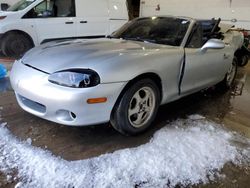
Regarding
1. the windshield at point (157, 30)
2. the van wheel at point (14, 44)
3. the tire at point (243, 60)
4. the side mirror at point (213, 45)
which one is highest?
the windshield at point (157, 30)

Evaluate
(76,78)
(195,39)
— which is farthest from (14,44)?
(76,78)

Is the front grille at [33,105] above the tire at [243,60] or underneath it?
above

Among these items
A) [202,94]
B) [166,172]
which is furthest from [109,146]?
[202,94]

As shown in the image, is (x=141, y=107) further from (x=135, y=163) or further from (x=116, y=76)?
(x=135, y=163)

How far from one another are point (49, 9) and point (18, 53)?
1370mm

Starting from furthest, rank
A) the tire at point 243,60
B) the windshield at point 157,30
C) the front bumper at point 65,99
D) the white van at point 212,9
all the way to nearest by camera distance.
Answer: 1. the white van at point 212,9
2. the tire at point 243,60
3. the windshield at point 157,30
4. the front bumper at point 65,99

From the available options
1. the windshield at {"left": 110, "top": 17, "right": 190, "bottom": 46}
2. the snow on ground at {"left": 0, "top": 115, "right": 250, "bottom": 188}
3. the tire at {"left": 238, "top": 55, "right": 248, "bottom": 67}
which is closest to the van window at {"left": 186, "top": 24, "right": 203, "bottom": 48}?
the windshield at {"left": 110, "top": 17, "right": 190, "bottom": 46}

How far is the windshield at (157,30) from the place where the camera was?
3.46 m

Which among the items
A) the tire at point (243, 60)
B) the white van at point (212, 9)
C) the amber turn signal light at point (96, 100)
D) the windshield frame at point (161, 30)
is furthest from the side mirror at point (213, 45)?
the white van at point (212, 9)

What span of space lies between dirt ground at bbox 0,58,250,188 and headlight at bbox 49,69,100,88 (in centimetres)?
68

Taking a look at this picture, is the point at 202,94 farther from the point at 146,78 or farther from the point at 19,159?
the point at 19,159

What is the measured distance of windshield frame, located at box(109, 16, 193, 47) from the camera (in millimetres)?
3436

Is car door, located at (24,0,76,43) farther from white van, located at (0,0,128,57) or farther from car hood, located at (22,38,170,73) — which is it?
car hood, located at (22,38,170,73)

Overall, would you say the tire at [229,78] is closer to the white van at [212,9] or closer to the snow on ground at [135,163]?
the snow on ground at [135,163]
